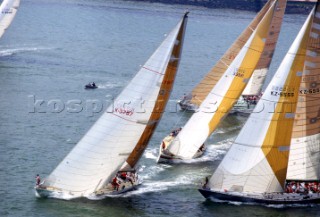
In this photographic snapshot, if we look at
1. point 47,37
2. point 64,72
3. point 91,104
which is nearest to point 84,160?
point 91,104

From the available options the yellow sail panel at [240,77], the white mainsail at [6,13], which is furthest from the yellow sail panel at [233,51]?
the white mainsail at [6,13]

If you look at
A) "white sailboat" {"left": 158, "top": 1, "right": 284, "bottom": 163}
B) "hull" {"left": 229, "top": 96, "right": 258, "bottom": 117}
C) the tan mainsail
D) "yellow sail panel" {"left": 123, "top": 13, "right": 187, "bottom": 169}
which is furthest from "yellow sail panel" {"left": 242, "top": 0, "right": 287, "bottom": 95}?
"yellow sail panel" {"left": 123, "top": 13, "right": 187, "bottom": 169}

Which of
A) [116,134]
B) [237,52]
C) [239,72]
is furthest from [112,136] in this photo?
[237,52]

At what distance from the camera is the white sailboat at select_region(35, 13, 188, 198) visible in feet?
174

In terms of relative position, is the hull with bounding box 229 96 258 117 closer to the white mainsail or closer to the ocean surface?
the ocean surface

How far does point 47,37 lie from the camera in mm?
142625

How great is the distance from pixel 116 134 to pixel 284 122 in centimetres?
1328

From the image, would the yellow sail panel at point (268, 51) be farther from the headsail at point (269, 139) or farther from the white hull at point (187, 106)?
the headsail at point (269, 139)

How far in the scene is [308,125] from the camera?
57.0 m

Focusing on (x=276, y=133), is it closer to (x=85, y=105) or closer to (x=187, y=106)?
(x=187, y=106)

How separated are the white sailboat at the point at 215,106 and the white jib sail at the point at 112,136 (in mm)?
12043

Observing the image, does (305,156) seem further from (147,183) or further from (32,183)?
(32,183)

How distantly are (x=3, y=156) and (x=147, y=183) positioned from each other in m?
14.5

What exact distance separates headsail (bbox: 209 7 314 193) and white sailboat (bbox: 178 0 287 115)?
68.5 ft
